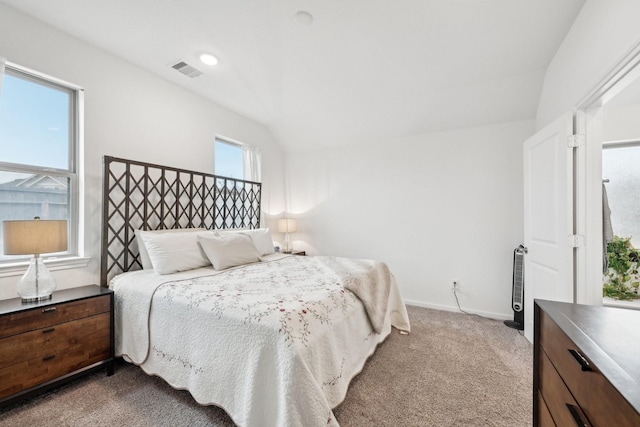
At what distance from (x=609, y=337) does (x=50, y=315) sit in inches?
113

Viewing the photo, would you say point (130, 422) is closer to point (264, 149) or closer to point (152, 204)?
point (152, 204)

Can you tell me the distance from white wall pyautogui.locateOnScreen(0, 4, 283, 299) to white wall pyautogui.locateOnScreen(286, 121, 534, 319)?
6.05 feet

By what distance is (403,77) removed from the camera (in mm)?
2953

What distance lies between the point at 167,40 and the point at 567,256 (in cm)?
372

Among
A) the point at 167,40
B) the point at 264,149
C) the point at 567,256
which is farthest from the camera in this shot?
the point at 264,149

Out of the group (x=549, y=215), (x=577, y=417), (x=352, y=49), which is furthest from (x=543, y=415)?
(x=352, y=49)

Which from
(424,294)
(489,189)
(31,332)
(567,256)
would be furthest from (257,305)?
(489,189)

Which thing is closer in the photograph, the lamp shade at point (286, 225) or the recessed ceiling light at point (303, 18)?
the recessed ceiling light at point (303, 18)

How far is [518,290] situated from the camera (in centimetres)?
307

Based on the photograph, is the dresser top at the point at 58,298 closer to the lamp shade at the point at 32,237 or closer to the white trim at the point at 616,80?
the lamp shade at the point at 32,237

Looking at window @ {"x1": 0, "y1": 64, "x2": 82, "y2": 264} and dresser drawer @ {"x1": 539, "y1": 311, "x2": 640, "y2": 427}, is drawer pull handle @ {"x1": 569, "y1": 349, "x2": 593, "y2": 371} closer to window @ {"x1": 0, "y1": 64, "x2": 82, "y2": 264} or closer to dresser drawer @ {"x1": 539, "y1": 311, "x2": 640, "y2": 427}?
dresser drawer @ {"x1": 539, "y1": 311, "x2": 640, "y2": 427}

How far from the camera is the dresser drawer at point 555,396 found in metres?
0.87

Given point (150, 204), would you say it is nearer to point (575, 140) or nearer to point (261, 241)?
point (261, 241)

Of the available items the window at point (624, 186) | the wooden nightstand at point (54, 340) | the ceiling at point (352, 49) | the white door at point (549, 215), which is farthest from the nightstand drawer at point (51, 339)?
the window at point (624, 186)
